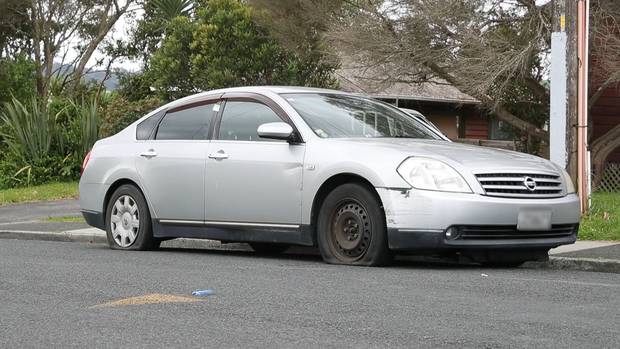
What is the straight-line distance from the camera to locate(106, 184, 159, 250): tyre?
36.3 ft

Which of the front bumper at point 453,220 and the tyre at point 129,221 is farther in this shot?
the tyre at point 129,221

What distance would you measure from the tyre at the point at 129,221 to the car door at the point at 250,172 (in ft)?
3.11

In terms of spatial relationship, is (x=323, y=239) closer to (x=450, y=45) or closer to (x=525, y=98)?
(x=450, y=45)

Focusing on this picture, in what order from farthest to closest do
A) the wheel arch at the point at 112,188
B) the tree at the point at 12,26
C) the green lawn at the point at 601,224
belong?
the tree at the point at 12,26 → the green lawn at the point at 601,224 → the wheel arch at the point at 112,188

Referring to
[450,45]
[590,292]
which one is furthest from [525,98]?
[590,292]

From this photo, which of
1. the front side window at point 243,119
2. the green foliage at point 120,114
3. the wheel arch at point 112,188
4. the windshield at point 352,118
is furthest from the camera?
the green foliage at point 120,114

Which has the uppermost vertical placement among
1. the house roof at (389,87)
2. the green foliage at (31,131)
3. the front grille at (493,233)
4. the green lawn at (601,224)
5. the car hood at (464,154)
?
the house roof at (389,87)

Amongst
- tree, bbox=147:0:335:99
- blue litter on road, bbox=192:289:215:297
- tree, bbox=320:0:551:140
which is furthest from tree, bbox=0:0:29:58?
blue litter on road, bbox=192:289:215:297

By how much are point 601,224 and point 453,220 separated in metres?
4.02

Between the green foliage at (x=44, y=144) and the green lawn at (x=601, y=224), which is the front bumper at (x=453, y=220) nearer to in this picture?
the green lawn at (x=601, y=224)

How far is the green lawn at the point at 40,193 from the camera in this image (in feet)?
72.9

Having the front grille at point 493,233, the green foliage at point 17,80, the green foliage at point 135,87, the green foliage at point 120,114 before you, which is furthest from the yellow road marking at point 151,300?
the green foliage at point 135,87

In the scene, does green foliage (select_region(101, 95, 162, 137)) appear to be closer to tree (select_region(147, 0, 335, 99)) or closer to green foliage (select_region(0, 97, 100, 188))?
green foliage (select_region(0, 97, 100, 188))

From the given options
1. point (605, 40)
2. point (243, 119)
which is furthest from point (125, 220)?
point (605, 40)
